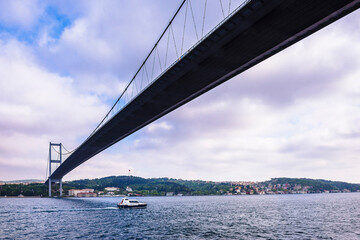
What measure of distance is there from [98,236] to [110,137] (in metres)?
45.3

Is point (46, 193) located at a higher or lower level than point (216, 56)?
lower

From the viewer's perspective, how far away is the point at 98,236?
28719mm

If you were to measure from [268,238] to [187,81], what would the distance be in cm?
2146

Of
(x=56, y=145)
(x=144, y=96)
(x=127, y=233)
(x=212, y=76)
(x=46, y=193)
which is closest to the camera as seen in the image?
(x=127, y=233)

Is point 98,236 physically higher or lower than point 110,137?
lower

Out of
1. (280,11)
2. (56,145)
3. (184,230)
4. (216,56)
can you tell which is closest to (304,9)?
(280,11)

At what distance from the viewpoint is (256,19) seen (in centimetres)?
2567

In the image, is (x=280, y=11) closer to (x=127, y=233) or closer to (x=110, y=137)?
(x=127, y=233)

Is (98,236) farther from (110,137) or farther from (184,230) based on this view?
(110,137)

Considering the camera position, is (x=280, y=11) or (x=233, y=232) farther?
(x=233, y=232)

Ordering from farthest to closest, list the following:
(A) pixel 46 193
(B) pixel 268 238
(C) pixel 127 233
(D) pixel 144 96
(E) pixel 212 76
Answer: (A) pixel 46 193
(D) pixel 144 96
(E) pixel 212 76
(C) pixel 127 233
(B) pixel 268 238

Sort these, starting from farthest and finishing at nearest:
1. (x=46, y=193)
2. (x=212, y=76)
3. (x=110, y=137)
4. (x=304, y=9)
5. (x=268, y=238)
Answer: (x=46, y=193) → (x=110, y=137) → (x=212, y=76) → (x=268, y=238) → (x=304, y=9)

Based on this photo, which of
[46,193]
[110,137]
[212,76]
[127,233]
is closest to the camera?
[127,233]

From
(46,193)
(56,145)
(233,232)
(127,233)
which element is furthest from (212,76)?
(46,193)
